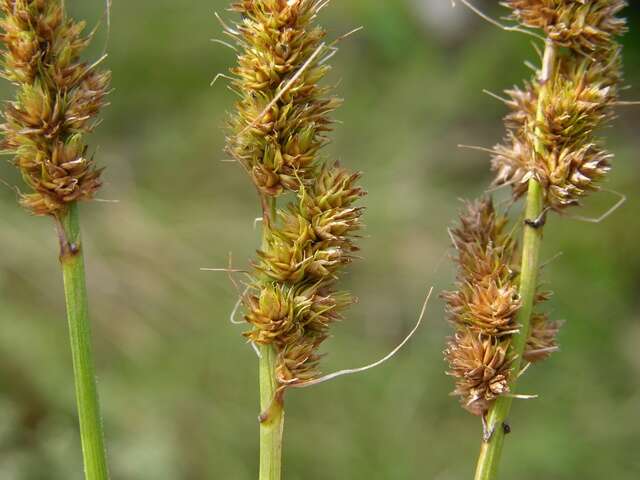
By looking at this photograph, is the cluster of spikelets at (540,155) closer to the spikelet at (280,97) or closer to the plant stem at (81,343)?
the spikelet at (280,97)

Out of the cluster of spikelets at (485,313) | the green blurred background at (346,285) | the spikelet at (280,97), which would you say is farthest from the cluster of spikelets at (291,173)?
the green blurred background at (346,285)

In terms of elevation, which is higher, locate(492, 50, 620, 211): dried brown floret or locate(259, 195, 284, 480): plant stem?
locate(492, 50, 620, 211): dried brown floret

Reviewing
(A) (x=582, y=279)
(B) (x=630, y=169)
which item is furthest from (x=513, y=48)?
(A) (x=582, y=279)

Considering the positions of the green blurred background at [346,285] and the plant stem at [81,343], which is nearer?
the plant stem at [81,343]

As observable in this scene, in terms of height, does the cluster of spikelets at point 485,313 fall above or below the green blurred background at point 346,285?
above

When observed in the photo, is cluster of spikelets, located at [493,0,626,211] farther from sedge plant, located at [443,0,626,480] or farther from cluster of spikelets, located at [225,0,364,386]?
cluster of spikelets, located at [225,0,364,386]

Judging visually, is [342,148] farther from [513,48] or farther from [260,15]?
[260,15]

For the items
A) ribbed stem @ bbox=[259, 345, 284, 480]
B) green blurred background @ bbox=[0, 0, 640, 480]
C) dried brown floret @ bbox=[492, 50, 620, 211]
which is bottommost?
green blurred background @ bbox=[0, 0, 640, 480]

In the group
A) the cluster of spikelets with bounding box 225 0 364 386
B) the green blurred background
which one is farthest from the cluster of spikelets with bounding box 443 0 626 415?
the green blurred background
